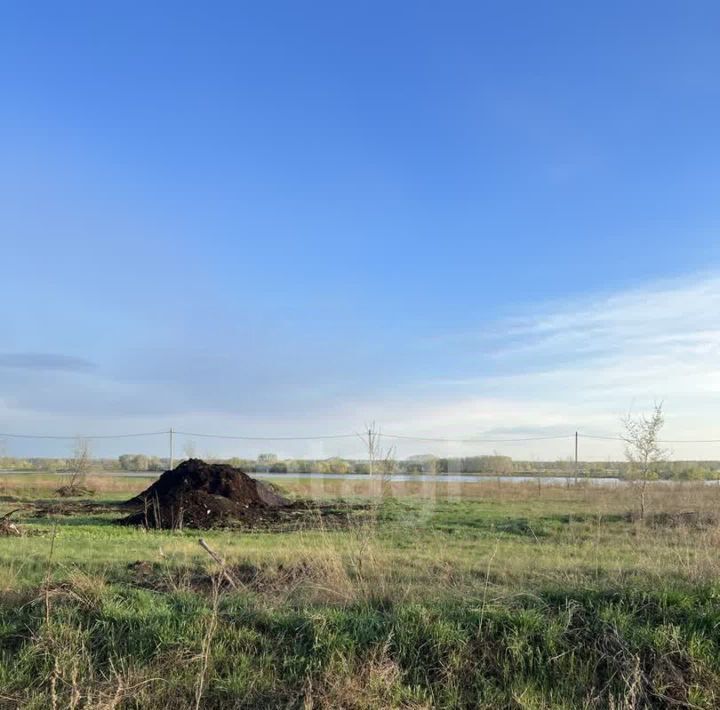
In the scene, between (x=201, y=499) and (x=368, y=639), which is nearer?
(x=368, y=639)

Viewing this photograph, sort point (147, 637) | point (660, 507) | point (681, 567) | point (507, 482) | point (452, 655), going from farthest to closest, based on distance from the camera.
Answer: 1. point (507, 482)
2. point (660, 507)
3. point (681, 567)
4. point (147, 637)
5. point (452, 655)

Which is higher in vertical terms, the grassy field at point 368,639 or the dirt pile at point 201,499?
the grassy field at point 368,639

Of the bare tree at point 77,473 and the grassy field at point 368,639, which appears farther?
the bare tree at point 77,473

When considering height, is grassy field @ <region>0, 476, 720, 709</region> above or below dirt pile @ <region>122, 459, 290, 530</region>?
above

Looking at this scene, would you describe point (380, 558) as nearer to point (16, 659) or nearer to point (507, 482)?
point (16, 659)

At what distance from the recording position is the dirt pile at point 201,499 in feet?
63.9

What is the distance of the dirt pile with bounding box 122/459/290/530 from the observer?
1947 cm

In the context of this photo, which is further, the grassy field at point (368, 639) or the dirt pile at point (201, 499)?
the dirt pile at point (201, 499)

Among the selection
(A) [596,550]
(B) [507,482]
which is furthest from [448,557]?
(B) [507,482]

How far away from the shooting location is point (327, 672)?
5.12 metres

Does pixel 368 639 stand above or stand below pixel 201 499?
above

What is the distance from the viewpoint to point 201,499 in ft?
69.4

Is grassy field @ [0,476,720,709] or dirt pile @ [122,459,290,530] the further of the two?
dirt pile @ [122,459,290,530]

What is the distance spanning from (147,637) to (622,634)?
4214 millimetres
